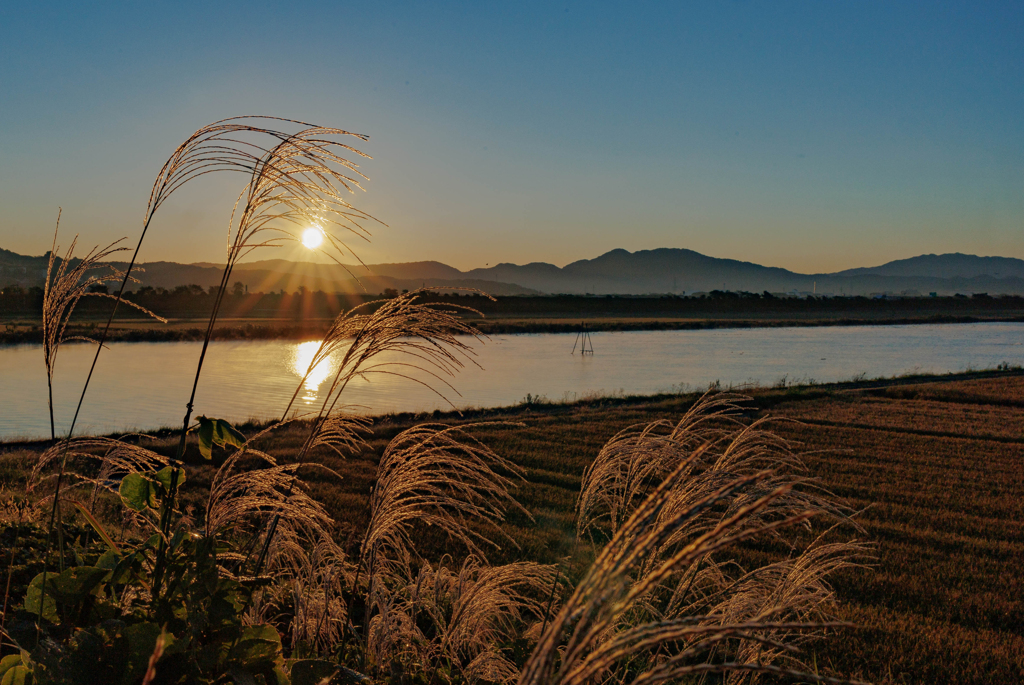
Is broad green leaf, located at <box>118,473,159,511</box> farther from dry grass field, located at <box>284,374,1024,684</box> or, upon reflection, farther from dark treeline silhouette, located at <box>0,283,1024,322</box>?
dark treeline silhouette, located at <box>0,283,1024,322</box>

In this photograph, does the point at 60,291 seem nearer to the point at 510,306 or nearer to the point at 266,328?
the point at 266,328

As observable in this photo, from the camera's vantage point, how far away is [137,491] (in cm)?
234

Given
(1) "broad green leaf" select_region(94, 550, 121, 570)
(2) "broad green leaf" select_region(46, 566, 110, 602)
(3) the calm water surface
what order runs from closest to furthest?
(2) "broad green leaf" select_region(46, 566, 110, 602)
(1) "broad green leaf" select_region(94, 550, 121, 570)
(3) the calm water surface

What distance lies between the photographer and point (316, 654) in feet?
10.0

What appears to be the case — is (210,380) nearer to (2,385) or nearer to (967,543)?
(2,385)

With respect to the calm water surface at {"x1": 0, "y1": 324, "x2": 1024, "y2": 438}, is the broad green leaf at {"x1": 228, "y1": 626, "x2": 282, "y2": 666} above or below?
above

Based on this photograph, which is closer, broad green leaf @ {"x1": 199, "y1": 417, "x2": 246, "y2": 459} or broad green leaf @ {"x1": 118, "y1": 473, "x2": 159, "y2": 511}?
broad green leaf @ {"x1": 199, "y1": 417, "x2": 246, "y2": 459}

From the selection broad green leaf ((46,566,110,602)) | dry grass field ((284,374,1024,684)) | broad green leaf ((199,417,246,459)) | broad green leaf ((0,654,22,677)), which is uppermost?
broad green leaf ((199,417,246,459))

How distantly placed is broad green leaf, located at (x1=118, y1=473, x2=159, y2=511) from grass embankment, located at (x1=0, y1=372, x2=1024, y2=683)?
7.22 feet

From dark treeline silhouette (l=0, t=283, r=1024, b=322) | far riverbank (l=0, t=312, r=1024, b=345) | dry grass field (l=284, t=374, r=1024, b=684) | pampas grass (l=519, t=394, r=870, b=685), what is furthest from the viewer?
dark treeline silhouette (l=0, t=283, r=1024, b=322)

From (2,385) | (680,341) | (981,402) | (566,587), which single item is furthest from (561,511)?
(680,341)

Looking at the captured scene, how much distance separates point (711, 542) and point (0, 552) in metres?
4.69

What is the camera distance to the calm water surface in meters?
20.0

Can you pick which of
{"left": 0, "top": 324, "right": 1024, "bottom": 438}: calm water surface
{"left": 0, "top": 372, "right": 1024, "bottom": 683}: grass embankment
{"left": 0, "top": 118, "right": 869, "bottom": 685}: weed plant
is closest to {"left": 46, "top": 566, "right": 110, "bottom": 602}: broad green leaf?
{"left": 0, "top": 118, "right": 869, "bottom": 685}: weed plant
